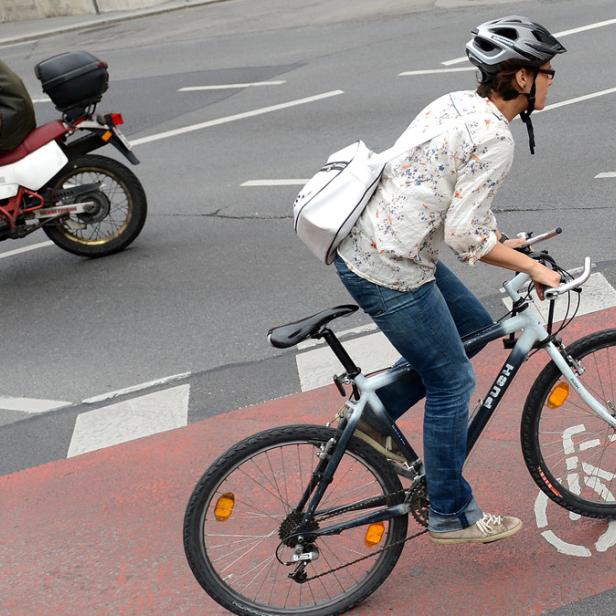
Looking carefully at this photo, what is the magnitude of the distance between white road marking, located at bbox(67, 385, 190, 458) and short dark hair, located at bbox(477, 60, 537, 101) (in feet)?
9.08

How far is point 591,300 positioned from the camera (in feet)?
20.7

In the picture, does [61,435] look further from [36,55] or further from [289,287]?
[36,55]

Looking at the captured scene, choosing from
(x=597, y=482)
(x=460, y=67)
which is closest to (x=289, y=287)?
(x=597, y=482)

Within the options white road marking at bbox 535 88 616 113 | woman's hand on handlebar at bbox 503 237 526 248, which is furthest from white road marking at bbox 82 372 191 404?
white road marking at bbox 535 88 616 113

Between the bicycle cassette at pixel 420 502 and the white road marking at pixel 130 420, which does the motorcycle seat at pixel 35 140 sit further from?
the bicycle cassette at pixel 420 502

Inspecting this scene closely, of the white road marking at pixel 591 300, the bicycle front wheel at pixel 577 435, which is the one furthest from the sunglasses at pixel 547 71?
the white road marking at pixel 591 300

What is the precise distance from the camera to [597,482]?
4.21 metres

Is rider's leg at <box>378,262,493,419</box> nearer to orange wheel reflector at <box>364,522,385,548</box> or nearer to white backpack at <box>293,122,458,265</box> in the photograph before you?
orange wheel reflector at <box>364,522,385,548</box>

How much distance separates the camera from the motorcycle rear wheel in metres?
8.01

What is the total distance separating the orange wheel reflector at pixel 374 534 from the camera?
3854 millimetres

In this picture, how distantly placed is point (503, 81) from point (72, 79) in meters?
5.06

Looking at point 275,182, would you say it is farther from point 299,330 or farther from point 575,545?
point 299,330

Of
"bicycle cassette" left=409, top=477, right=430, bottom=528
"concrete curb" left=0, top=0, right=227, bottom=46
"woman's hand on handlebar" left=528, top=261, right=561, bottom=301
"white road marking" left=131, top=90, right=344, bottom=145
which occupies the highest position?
"woman's hand on handlebar" left=528, top=261, right=561, bottom=301

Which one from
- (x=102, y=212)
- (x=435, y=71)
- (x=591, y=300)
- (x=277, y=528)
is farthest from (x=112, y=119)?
(x=435, y=71)
